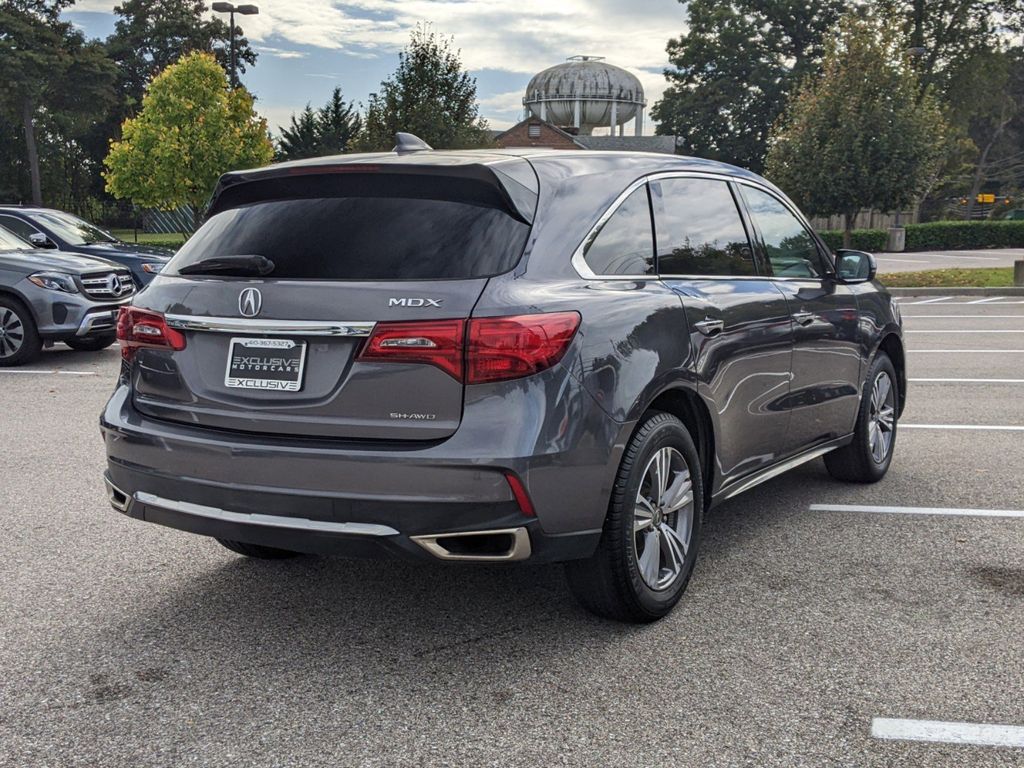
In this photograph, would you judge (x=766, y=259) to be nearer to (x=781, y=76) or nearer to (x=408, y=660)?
(x=408, y=660)

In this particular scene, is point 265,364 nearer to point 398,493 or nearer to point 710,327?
point 398,493

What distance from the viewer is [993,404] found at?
8969 mm

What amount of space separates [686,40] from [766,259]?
74.6 m

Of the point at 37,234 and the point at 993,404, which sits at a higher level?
the point at 37,234

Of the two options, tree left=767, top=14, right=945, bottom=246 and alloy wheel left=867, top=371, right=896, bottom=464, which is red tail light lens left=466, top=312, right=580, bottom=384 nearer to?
alloy wheel left=867, top=371, right=896, bottom=464

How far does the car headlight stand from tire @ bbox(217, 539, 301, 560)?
8.07 metres

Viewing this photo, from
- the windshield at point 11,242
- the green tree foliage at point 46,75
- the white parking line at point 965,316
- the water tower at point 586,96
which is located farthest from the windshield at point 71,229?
the water tower at point 586,96

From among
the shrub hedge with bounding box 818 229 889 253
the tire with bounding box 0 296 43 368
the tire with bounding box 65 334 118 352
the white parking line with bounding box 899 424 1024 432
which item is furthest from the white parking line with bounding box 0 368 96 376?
the shrub hedge with bounding box 818 229 889 253

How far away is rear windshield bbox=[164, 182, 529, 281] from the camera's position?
3.55 meters

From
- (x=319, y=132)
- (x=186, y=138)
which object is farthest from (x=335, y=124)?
(x=186, y=138)

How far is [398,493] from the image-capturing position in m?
3.40

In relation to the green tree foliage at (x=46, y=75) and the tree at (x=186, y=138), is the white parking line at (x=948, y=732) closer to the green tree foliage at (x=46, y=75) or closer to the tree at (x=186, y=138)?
the tree at (x=186, y=138)

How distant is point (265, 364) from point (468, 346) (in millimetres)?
702

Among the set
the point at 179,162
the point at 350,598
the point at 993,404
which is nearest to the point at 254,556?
the point at 350,598
